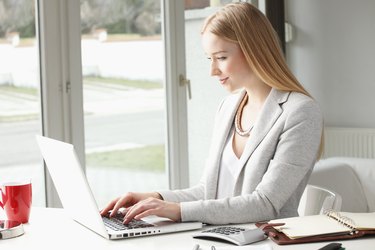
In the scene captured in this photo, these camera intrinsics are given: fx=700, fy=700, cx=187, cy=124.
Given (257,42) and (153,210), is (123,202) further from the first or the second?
(257,42)

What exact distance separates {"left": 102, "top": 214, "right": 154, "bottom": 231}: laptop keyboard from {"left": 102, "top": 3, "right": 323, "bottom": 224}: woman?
0.02m

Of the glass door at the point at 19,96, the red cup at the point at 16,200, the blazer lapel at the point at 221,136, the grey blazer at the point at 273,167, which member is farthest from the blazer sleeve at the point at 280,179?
the glass door at the point at 19,96

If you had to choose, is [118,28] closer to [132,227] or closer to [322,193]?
[322,193]

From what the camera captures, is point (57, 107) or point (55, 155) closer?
point (55, 155)

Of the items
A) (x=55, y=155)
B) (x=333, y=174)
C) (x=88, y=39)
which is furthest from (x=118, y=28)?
(x=55, y=155)

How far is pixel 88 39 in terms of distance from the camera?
11.9 ft

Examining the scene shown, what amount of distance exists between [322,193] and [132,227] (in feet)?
2.56

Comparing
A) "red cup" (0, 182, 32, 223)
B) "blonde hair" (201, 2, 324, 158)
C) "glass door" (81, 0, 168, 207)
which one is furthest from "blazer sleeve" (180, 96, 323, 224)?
"glass door" (81, 0, 168, 207)

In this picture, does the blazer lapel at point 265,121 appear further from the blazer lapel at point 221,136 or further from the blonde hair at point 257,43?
the blazer lapel at point 221,136

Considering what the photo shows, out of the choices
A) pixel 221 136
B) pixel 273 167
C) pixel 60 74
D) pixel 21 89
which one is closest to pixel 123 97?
pixel 60 74

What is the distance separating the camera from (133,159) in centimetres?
393

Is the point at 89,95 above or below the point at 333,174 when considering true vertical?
above

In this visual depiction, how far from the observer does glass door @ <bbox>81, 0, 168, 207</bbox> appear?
144 inches

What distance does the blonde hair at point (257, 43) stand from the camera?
2.20 m
